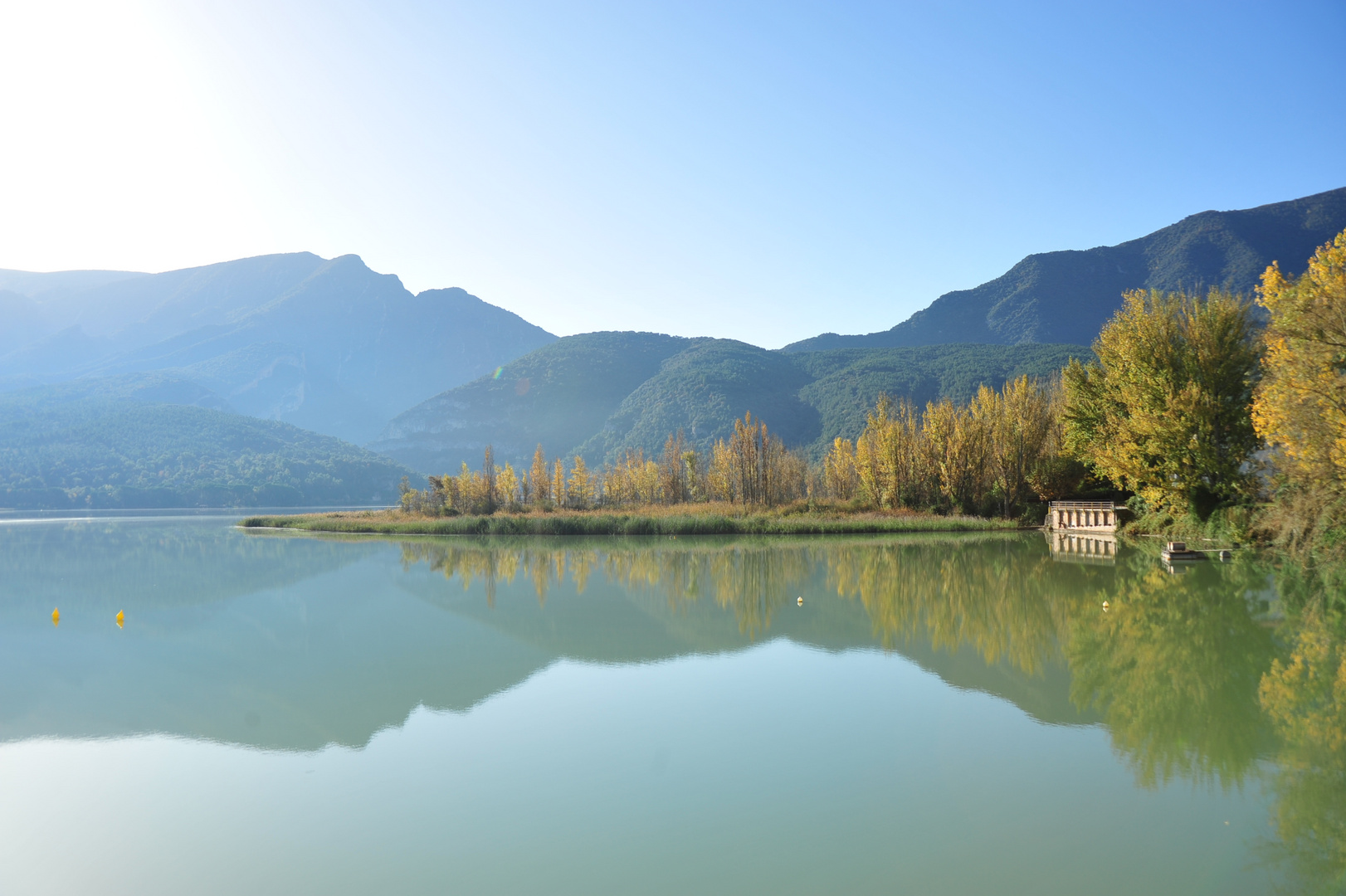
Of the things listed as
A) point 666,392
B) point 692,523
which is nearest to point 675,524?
point 692,523

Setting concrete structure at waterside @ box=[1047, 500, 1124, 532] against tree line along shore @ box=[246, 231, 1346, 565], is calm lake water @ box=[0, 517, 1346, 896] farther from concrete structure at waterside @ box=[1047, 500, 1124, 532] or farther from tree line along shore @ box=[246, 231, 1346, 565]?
concrete structure at waterside @ box=[1047, 500, 1124, 532]

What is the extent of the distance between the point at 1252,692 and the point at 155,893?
28.9 ft

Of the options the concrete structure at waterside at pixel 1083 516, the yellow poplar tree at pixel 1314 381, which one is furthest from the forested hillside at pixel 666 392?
the yellow poplar tree at pixel 1314 381

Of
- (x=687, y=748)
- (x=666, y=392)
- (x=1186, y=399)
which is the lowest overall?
(x=687, y=748)

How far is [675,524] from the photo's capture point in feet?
112

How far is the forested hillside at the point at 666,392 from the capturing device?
85.1 meters

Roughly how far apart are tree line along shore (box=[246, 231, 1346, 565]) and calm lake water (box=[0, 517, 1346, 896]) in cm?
389

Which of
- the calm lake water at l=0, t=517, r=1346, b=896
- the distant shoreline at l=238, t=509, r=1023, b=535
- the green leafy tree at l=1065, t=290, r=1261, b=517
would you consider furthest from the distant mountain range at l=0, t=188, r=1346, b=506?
the calm lake water at l=0, t=517, r=1346, b=896

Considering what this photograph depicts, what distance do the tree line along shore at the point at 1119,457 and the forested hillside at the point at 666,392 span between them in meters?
28.7

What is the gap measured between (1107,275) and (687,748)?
123 m

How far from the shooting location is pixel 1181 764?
17.7 feet

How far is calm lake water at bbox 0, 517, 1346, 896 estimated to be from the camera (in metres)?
4.08

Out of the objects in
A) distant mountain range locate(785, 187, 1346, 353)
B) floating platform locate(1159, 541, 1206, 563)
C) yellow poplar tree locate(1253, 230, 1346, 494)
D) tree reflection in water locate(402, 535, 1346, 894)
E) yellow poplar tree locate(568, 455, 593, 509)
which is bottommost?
floating platform locate(1159, 541, 1206, 563)

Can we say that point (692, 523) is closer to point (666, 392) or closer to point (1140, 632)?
point (1140, 632)
